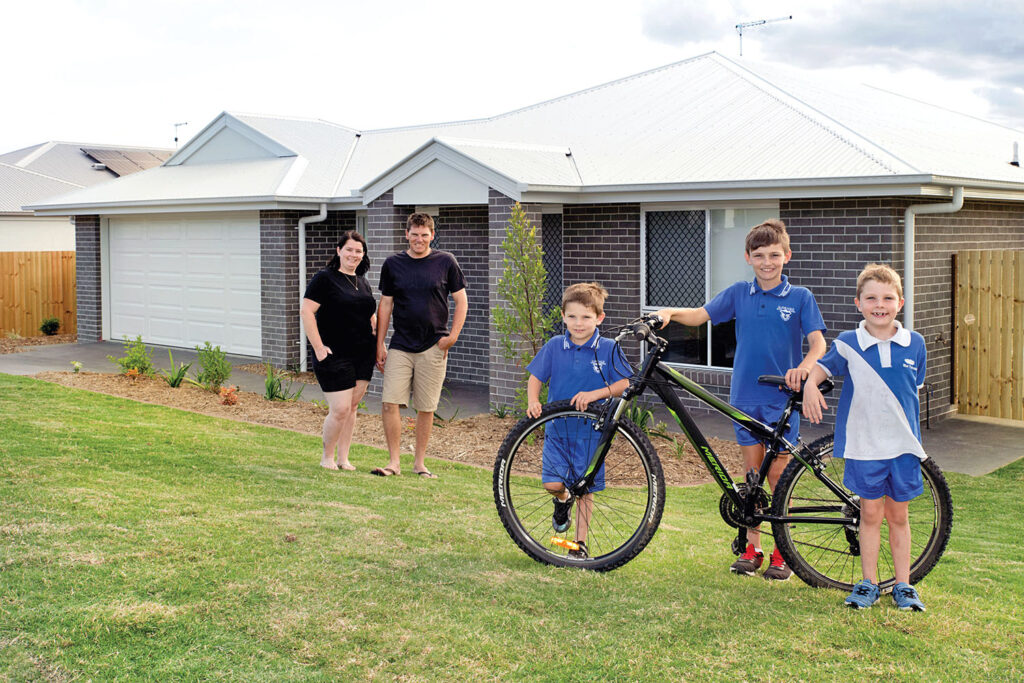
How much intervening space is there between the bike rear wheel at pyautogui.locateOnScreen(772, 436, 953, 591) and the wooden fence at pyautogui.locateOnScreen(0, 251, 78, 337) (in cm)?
2048

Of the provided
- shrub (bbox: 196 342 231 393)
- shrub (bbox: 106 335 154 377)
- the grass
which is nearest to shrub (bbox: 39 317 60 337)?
shrub (bbox: 106 335 154 377)

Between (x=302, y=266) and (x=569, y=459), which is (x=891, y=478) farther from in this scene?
(x=302, y=266)

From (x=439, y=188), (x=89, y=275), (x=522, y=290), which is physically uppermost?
(x=439, y=188)

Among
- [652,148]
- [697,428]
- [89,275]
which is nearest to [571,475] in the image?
[697,428]

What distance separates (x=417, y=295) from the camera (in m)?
8.05

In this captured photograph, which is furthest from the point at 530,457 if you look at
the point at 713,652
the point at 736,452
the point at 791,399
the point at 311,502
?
the point at 713,652

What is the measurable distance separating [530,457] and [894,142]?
20.0ft

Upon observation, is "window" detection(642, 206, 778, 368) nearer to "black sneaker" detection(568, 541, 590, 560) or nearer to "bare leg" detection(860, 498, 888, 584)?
"black sneaker" detection(568, 541, 590, 560)

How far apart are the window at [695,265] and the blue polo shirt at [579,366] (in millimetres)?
7111

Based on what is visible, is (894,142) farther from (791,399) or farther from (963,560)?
(791,399)

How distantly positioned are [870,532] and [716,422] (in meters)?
7.32

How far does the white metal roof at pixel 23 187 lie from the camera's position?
88.1ft

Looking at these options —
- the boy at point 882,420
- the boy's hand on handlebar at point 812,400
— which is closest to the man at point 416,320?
the boy's hand on handlebar at point 812,400

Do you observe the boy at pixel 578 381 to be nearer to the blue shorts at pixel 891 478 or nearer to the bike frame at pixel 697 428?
the bike frame at pixel 697 428
